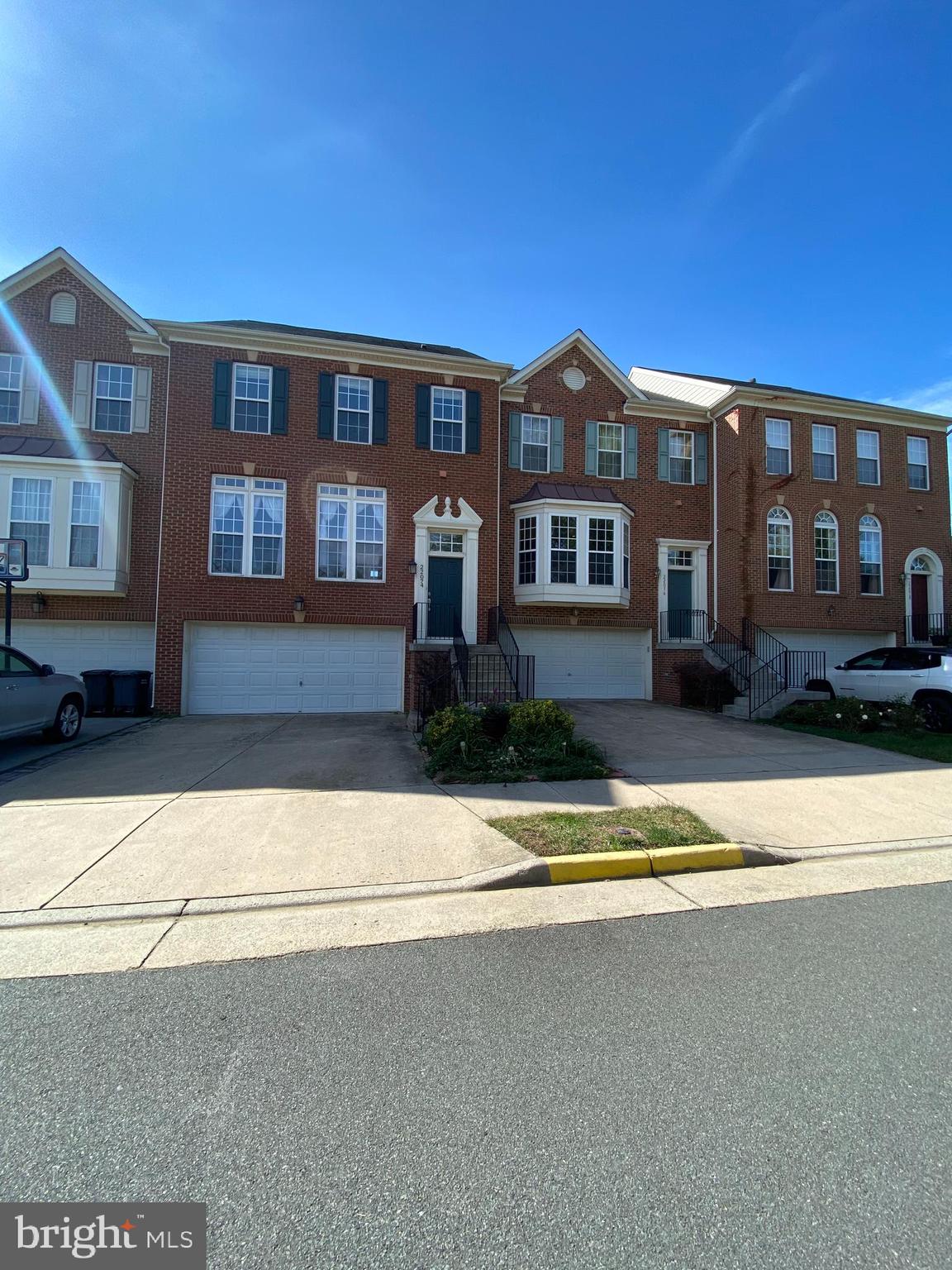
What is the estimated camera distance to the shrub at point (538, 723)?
8812 mm

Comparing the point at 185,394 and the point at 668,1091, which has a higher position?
the point at 185,394

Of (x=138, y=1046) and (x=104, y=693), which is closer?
(x=138, y=1046)

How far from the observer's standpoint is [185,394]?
1462 centimetres

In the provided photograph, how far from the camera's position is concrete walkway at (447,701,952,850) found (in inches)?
249

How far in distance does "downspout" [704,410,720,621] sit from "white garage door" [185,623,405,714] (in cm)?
892

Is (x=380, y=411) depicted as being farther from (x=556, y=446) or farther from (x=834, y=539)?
(x=834, y=539)

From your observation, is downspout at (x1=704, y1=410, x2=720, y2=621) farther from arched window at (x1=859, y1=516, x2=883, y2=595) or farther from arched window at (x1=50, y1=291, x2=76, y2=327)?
arched window at (x1=50, y1=291, x2=76, y2=327)

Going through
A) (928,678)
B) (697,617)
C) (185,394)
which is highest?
(185,394)

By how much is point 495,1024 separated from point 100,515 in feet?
47.5

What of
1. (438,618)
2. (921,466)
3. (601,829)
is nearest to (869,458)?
(921,466)

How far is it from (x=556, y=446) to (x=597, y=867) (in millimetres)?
13847

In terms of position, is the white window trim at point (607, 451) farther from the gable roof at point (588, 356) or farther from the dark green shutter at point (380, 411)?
the dark green shutter at point (380, 411)

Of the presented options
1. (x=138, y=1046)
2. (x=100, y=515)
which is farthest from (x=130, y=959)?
(x=100, y=515)

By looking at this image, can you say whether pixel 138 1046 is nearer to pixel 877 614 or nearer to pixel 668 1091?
pixel 668 1091
